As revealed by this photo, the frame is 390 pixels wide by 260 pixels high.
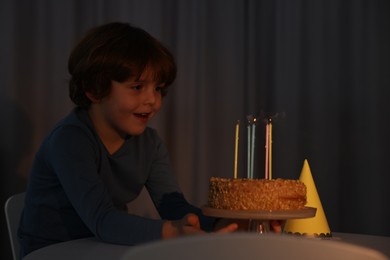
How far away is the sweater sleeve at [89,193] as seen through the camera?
1156 mm

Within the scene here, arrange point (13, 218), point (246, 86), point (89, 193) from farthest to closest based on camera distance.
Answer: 1. point (246, 86)
2. point (13, 218)
3. point (89, 193)

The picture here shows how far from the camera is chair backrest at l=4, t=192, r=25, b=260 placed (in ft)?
5.18

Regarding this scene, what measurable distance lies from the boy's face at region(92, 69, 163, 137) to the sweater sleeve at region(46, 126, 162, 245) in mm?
104

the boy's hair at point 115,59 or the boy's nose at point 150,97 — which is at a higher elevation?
the boy's hair at point 115,59

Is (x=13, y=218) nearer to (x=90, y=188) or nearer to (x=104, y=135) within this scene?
(x=104, y=135)

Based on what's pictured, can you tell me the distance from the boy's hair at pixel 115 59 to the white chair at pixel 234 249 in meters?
1.00

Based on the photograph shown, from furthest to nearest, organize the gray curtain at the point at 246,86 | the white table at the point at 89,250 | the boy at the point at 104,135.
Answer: the gray curtain at the point at 246,86, the boy at the point at 104,135, the white table at the point at 89,250

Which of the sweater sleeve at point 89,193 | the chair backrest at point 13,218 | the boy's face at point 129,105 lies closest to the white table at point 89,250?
the sweater sleeve at point 89,193

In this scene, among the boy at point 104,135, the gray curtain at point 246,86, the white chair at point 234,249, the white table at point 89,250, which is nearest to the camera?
the white chair at point 234,249

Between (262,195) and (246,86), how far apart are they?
156 centimetres

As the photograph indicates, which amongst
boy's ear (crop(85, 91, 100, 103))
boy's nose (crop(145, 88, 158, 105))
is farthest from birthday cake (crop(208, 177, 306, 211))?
boy's ear (crop(85, 91, 100, 103))

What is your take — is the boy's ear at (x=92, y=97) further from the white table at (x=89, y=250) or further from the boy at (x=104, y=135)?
the white table at (x=89, y=250)

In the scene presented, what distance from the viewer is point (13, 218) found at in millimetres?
1592

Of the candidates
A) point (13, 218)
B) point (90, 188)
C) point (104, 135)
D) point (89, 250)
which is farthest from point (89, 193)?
point (13, 218)
